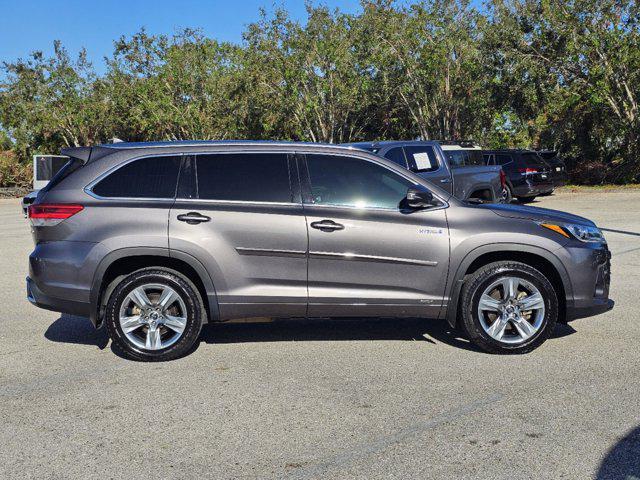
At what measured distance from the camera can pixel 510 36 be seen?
27547 mm

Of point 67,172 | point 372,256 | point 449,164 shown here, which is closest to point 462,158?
point 449,164

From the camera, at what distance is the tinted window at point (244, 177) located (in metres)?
5.66

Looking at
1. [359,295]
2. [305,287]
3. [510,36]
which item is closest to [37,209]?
[305,287]

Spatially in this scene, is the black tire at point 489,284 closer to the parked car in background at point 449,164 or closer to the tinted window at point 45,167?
the parked car in background at point 449,164

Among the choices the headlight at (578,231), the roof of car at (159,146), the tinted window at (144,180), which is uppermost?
the roof of car at (159,146)

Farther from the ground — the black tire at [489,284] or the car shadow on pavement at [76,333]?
the black tire at [489,284]

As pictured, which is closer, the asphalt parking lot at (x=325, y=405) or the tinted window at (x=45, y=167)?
the asphalt parking lot at (x=325, y=405)

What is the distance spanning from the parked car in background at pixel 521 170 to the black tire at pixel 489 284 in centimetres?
1618

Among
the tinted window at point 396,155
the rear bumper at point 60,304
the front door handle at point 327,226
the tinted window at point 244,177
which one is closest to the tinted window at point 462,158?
the tinted window at point 396,155

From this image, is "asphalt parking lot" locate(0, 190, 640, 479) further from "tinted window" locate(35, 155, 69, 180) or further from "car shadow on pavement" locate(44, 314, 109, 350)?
"tinted window" locate(35, 155, 69, 180)

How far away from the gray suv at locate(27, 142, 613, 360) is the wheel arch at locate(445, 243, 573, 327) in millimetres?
A: 13

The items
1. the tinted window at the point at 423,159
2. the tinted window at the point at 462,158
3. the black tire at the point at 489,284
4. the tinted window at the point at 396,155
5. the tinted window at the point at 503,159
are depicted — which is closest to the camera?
the black tire at the point at 489,284

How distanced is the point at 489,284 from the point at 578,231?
0.91 m

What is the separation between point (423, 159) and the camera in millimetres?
12773
